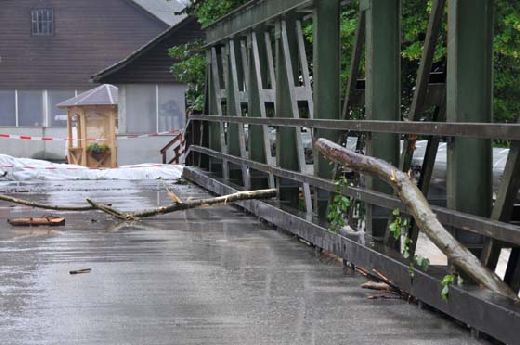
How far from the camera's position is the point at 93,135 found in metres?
42.0

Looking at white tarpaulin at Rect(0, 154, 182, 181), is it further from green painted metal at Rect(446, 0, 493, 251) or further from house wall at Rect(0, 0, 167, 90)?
house wall at Rect(0, 0, 167, 90)

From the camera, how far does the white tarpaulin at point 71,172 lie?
78.9 ft

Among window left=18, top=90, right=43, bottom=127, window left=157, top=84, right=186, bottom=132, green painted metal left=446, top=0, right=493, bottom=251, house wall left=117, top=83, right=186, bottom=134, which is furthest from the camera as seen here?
window left=18, top=90, right=43, bottom=127

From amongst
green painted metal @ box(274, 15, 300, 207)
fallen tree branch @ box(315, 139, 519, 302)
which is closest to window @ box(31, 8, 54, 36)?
green painted metal @ box(274, 15, 300, 207)

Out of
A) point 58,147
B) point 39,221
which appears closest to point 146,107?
point 58,147

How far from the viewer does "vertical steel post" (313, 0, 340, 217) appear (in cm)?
1141

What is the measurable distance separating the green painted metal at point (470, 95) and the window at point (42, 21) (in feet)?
175

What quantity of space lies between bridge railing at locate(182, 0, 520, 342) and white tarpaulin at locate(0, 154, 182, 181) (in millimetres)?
9280

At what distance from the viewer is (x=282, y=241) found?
11820mm

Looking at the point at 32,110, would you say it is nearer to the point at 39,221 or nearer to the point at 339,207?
the point at 39,221

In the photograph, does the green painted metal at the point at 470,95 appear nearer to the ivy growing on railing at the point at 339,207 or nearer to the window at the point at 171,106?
the ivy growing on railing at the point at 339,207

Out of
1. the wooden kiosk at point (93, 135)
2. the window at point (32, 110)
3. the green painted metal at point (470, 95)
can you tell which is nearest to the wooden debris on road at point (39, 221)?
the green painted metal at point (470, 95)

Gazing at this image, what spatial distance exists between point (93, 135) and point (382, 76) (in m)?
33.3

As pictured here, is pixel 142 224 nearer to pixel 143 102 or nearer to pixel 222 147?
pixel 222 147
